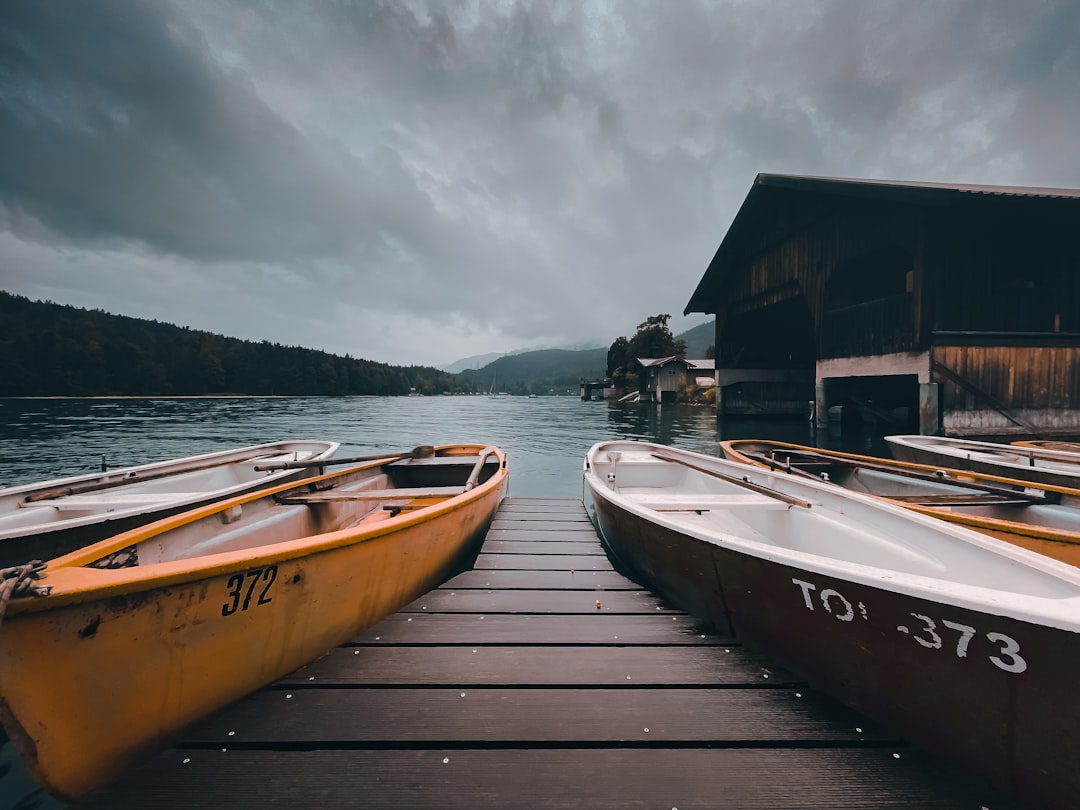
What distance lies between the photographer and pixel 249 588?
7.07 ft

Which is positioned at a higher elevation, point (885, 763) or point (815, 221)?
point (815, 221)

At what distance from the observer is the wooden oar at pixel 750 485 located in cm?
400

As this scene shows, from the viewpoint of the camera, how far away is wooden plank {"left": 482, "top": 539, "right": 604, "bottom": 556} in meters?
4.82

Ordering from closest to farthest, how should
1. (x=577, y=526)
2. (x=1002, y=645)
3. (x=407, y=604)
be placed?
1. (x=1002, y=645)
2. (x=407, y=604)
3. (x=577, y=526)

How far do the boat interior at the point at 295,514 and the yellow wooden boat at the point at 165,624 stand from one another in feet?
0.06

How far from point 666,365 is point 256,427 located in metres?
36.5

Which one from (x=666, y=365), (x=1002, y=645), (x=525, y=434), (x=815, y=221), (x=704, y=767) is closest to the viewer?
(x=1002, y=645)

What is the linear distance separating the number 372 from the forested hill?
9386 centimetres

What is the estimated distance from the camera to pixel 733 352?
2361 centimetres

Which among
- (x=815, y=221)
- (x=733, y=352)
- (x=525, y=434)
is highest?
(x=815, y=221)

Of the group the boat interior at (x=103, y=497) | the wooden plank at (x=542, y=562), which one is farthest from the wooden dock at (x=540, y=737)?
the boat interior at (x=103, y=497)

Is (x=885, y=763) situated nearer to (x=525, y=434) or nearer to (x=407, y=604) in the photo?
(x=407, y=604)

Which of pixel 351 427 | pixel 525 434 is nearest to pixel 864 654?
pixel 525 434

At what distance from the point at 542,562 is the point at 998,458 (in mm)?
8292
